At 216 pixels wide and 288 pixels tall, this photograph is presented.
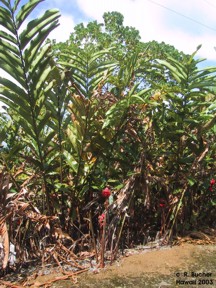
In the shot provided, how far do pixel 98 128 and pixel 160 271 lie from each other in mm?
1123

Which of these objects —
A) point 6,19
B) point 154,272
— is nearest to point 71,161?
point 154,272

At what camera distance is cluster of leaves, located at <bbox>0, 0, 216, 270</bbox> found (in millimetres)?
2709

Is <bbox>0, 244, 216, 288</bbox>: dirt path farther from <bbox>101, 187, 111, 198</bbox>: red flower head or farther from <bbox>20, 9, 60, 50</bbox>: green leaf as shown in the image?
<bbox>20, 9, 60, 50</bbox>: green leaf

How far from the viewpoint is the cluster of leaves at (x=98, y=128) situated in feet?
8.89

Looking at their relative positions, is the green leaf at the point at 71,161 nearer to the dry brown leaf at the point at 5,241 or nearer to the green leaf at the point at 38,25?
the dry brown leaf at the point at 5,241

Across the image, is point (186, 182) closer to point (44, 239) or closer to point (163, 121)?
point (163, 121)

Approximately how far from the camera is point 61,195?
9.99 feet

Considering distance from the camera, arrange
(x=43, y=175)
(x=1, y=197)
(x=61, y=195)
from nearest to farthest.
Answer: (x=1, y=197)
(x=43, y=175)
(x=61, y=195)

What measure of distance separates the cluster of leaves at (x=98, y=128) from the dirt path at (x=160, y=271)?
13.0 inches

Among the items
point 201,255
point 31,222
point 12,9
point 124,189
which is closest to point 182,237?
point 201,255

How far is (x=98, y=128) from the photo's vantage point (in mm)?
3025

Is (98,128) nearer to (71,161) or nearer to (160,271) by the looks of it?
(71,161)

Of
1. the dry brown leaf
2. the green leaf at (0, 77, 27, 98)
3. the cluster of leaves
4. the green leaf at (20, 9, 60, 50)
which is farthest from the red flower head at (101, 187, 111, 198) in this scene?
the green leaf at (20, 9, 60, 50)

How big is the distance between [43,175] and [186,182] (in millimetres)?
1128
